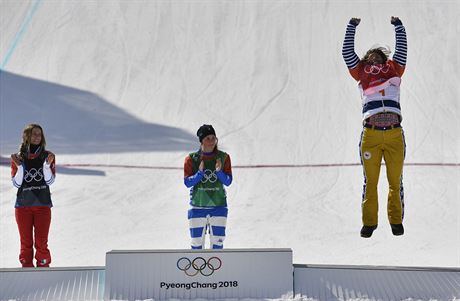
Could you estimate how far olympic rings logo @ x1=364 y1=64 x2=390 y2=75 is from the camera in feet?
18.6

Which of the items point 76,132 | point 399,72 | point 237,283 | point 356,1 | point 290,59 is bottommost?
point 237,283

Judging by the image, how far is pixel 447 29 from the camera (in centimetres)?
1495

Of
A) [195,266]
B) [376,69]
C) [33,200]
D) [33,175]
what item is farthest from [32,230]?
[376,69]

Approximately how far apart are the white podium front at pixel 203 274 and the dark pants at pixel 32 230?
1.34 meters

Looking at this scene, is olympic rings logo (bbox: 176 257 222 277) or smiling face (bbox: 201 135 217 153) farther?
smiling face (bbox: 201 135 217 153)

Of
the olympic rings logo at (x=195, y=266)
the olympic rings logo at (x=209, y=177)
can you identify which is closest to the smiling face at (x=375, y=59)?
the olympic rings logo at (x=209, y=177)

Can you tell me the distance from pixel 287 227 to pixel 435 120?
4.57 meters

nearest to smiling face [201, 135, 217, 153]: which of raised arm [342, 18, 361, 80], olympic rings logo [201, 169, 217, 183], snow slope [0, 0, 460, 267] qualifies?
olympic rings logo [201, 169, 217, 183]

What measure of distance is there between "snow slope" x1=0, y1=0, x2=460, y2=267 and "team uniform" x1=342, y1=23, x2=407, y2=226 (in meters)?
2.18

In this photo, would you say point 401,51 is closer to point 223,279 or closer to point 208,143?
point 208,143

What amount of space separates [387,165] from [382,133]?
273mm

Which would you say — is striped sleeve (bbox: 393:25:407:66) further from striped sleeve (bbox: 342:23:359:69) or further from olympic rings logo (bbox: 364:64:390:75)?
striped sleeve (bbox: 342:23:359:69)

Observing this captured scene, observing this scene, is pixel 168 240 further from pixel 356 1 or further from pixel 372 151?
pixel 356 1

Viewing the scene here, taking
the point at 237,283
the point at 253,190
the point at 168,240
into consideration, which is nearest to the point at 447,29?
the point at 253,190
